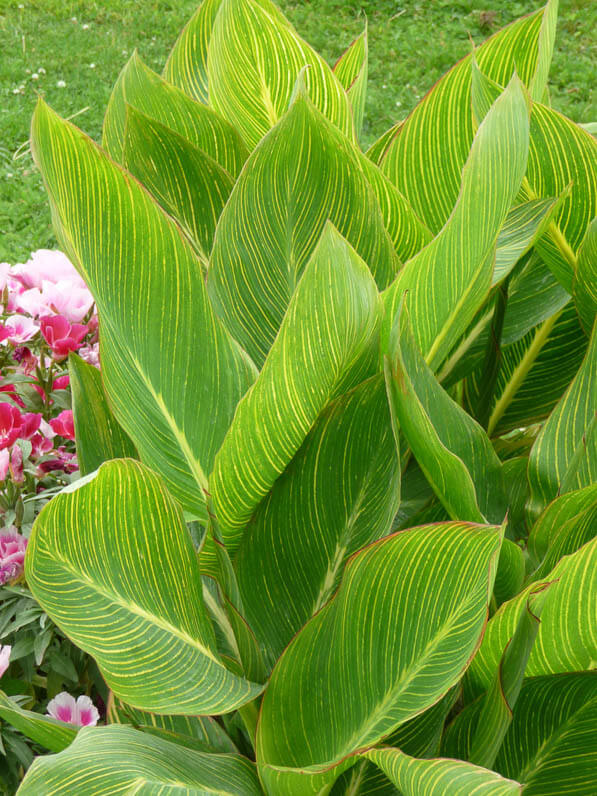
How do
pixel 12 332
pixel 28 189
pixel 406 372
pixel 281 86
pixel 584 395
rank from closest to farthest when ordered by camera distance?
pixel 406 372, pixel 584 395, pixel 281 86, pixel 12 332, pixel 28 189

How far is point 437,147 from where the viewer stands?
82 cm

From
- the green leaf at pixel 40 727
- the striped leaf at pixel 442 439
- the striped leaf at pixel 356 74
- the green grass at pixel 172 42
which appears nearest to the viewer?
the striped leaf at pixel 442 439

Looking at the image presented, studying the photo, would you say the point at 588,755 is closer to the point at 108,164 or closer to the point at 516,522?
the point at 516,522

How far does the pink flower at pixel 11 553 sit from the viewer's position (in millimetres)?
1108

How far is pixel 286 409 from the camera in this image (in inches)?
22.7

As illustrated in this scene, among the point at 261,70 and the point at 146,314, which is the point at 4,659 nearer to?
the point at 146,314

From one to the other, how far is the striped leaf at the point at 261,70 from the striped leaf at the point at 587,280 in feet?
0.80

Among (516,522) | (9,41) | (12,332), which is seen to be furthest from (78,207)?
(9,41)

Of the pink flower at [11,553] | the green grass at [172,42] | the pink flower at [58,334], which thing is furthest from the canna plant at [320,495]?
the green grass at [172,42]

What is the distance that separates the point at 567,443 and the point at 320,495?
21 cm

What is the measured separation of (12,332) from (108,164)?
790 millimetres

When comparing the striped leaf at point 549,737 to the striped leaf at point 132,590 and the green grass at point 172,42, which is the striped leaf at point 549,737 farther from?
the green grass at point 172,42

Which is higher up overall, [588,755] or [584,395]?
[584,395]

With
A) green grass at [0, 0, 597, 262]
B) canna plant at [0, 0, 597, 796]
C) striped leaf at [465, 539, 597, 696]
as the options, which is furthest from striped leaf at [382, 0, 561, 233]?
green grass at [0, 0, 597, 262]
